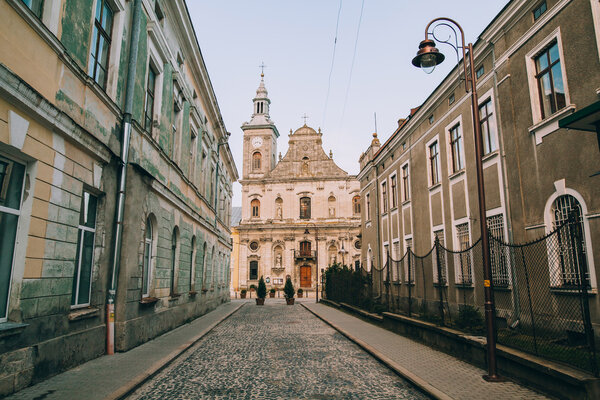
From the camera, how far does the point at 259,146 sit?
56031 millimetres

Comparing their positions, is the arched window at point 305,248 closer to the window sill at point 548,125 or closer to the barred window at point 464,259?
the barred window at point 464,259

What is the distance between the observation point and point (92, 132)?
855cm

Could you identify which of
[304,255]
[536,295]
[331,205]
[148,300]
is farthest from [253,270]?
[536,295]

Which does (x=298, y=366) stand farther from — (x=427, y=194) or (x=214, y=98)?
(x=214, y=98)

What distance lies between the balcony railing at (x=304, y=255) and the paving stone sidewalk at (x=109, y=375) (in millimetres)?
40406

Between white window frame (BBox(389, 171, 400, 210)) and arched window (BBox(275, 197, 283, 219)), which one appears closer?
white window frame (BBox(389, 171, 400, 210))

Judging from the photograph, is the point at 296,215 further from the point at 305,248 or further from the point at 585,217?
the point at 585,217

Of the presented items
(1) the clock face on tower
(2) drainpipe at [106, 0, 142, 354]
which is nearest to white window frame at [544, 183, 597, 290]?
(2) drainpipe at [106, 0, 142, 354]

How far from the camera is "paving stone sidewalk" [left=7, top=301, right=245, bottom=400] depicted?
6008 mm

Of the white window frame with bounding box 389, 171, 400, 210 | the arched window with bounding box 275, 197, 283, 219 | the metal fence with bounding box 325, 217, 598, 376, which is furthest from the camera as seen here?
the arched window with bounding box 275, 197, 283, 219

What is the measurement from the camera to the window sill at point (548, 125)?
8945 millimetres

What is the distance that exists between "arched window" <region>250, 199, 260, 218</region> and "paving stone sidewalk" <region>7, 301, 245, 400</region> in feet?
141

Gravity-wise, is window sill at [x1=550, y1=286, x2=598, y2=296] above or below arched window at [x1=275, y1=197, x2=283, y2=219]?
below

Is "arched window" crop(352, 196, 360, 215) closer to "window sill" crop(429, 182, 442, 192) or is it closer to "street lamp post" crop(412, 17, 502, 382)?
"window sill" crop(429, 182, 442, 192)
